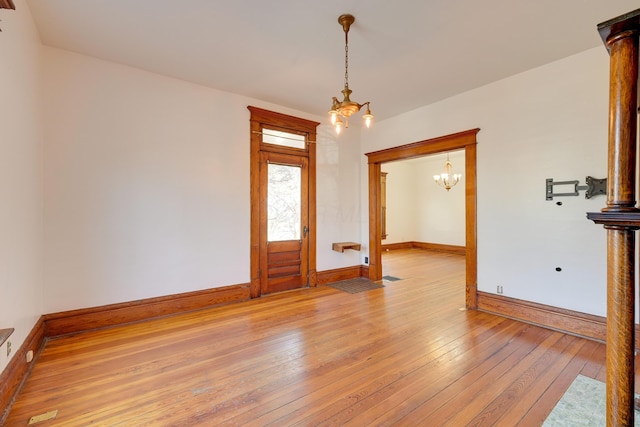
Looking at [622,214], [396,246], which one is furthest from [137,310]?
[396,246]

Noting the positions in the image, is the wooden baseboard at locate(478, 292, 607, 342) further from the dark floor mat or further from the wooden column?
the wooden column

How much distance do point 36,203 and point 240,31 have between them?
8.59ft

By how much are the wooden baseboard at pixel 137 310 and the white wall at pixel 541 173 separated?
3.57 meters

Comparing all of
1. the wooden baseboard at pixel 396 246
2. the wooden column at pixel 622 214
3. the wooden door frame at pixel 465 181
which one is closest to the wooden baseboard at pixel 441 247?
the wooden baseboard at pixel 396 246

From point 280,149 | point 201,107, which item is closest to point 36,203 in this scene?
point 201,107

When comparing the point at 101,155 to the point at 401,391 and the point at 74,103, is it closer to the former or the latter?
the point at 74,103

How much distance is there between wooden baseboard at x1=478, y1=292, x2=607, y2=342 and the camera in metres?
2.90

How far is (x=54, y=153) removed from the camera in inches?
118

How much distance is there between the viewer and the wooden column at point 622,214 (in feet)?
3.39

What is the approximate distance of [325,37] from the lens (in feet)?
9.15

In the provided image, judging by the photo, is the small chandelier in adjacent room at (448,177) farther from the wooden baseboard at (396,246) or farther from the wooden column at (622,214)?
the wooden column at (622,214)

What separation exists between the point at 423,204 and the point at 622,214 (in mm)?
9331

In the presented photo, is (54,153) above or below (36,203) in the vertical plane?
above

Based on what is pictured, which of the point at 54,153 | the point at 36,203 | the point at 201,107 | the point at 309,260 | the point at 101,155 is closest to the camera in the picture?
the point at 36,203
